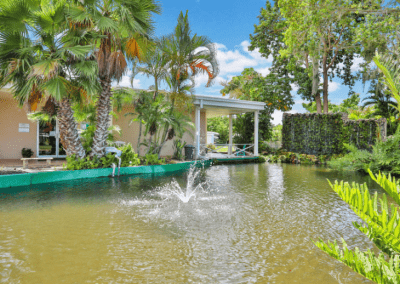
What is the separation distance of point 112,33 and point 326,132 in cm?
1360

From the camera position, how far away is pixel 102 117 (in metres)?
10.3

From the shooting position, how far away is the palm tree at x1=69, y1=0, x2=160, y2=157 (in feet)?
29.2

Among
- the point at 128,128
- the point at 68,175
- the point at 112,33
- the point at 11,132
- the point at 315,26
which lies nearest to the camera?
the point at 112,33

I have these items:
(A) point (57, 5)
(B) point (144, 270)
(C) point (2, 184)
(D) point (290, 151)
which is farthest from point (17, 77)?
(D) point (290, 151)

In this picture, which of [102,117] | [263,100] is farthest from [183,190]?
[263,100]

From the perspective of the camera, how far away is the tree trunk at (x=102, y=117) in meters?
10.2

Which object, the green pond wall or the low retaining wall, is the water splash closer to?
the low retaining wall

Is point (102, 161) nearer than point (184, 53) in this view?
Yes

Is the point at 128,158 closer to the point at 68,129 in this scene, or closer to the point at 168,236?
the point at 68,129

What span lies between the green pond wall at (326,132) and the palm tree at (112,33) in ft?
38.6

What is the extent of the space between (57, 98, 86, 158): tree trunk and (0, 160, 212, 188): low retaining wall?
864mm

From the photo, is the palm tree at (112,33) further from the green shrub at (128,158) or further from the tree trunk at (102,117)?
the green shrub at (128,158)

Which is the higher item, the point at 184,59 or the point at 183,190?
the point at 184,59

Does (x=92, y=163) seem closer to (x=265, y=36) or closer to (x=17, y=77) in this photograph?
(x=17, y=77)
